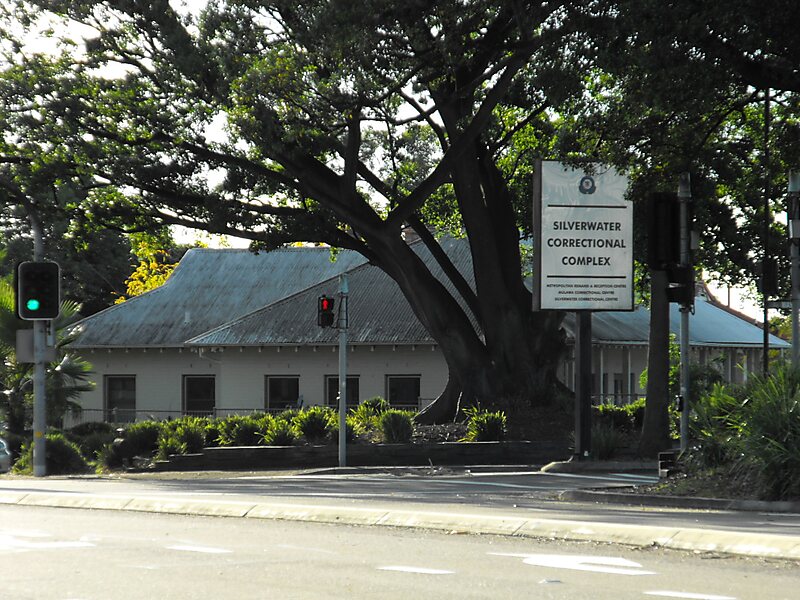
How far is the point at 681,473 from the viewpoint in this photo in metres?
16.7

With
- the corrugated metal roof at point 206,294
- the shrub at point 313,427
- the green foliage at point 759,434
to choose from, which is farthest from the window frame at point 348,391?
the green foliage at point 759,434

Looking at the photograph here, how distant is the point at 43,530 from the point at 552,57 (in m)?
11.3

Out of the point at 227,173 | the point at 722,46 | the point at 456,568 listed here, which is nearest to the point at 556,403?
the point at 227,173

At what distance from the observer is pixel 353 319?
44500mm

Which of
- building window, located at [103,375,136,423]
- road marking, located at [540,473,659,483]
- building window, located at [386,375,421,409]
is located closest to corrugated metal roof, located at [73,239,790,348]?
→ building window, located at [103,375,136,423]

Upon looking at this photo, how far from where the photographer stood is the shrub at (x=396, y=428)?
30.5 m

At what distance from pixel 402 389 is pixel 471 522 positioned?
1295 inches

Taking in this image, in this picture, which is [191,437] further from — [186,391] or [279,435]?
[186,391]

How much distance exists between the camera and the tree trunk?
26.8 m

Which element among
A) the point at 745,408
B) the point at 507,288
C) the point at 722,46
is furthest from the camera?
the point at 507,288

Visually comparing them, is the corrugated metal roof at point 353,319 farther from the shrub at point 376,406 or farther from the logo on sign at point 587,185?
the logo on sign at point 587,185

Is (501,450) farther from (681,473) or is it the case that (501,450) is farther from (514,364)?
(681,473)

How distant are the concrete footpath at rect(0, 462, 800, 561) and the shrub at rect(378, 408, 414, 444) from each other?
13598mm

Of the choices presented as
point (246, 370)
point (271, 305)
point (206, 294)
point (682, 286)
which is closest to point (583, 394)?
point (682, 286)
